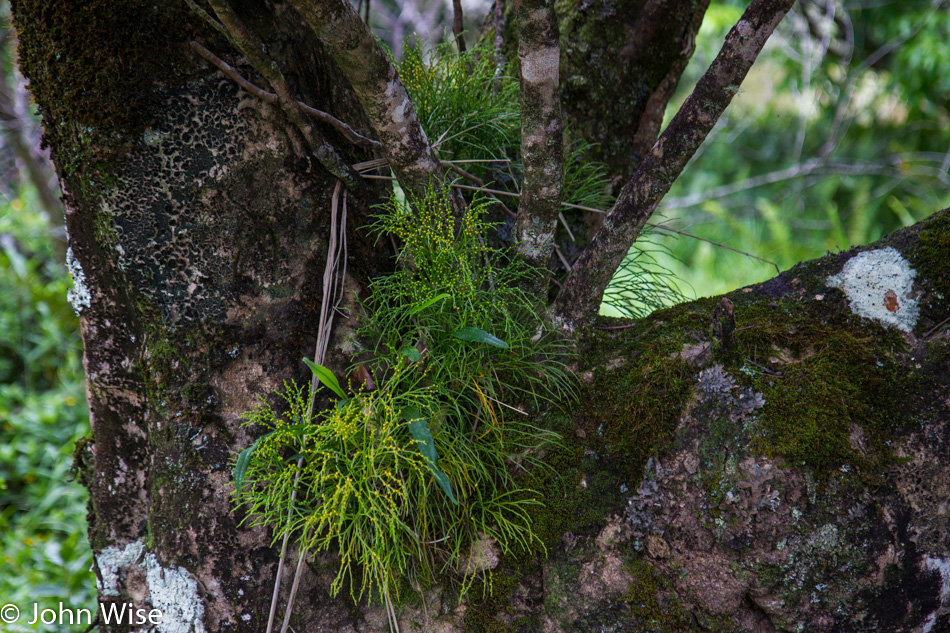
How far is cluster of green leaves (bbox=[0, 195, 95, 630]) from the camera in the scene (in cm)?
280

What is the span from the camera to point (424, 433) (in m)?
1.14

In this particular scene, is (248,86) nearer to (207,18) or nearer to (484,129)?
(207,18)

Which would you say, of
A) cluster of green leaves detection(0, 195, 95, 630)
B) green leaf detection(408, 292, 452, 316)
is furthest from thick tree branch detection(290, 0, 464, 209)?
cluster of green leaves detection(0, 195, 95, 630)

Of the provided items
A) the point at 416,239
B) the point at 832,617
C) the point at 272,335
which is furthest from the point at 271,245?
the point at 832,617

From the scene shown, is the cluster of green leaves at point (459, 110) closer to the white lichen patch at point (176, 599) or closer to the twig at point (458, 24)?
the twig at point (458, 24)

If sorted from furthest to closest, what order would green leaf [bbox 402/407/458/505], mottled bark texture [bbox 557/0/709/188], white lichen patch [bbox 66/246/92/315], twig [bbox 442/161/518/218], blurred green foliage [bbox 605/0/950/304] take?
blurred green foliage [bbox 605/0/950/304] → mottled bark texture [bbox 557/0/709/188] → twig [bbox 442/161/518/218] → white lichen patch [bbox 66/246/92/315] → green leaf [bbox 402/407/458/505]

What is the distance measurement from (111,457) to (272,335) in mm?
544

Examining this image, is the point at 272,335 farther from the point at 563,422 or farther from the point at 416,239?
the point at 563,422

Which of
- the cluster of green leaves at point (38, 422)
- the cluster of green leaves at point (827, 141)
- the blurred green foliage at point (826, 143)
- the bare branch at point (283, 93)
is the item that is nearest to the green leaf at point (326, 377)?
the bare branch at point (283, 93)

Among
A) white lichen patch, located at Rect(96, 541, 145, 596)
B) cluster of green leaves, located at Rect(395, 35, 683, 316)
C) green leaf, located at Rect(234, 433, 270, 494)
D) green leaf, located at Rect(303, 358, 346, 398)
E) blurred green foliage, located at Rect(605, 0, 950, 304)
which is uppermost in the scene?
blurred green foliage, located at Rect(605, 0, 950, 304)

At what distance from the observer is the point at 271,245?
1308mm

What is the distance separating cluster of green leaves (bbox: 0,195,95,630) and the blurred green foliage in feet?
14.6

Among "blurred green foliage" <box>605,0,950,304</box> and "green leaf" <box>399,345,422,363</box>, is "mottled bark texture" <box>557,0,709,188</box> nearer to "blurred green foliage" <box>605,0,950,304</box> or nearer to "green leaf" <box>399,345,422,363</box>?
"green leaf" <box>399,345,422,363</box>

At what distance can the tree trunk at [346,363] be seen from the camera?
1139 millimetres
